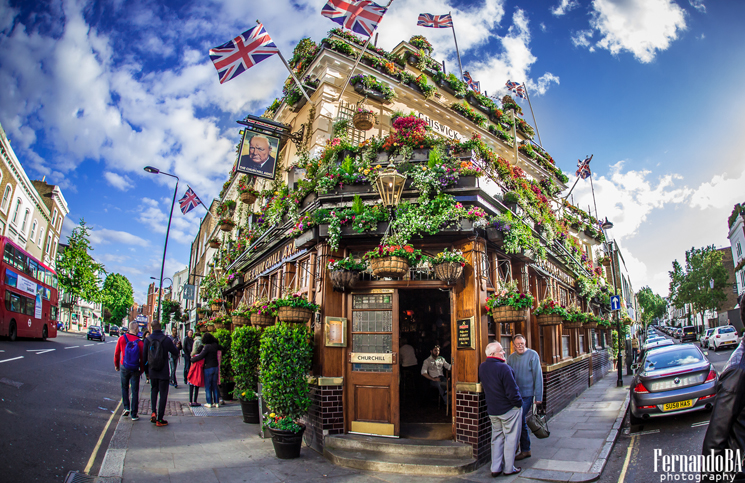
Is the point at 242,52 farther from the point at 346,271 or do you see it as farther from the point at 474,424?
the point at 474,424

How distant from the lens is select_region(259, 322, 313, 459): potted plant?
6719 millimetres

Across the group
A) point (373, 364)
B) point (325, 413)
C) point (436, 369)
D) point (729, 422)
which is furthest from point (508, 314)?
point (729, 422)

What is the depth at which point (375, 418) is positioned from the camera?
7.32 meters

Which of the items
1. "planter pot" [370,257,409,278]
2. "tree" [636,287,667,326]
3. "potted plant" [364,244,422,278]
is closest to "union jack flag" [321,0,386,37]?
"potted plant" [364,244,422,278]

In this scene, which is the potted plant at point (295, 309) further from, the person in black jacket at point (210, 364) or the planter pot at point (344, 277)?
the person in black jacket at point (210, 364)

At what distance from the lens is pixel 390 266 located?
22.1 ft

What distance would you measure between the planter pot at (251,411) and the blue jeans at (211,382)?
2069 mm

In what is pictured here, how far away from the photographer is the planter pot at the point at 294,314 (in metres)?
7.46

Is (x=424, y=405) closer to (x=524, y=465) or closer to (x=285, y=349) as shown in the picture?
(x=524, y=465)

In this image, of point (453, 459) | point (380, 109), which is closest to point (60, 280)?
point (380, 109)

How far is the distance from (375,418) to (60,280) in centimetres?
5163

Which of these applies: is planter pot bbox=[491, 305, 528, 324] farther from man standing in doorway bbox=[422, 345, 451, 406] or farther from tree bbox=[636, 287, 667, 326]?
tree bbox=[636, 287, 667, 326]

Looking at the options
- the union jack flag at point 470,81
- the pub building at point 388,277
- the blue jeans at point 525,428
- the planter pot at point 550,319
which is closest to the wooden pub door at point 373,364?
the pub building at point 388,277

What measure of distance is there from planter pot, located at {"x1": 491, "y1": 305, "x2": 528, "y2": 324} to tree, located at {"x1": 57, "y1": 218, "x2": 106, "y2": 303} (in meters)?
52.2
